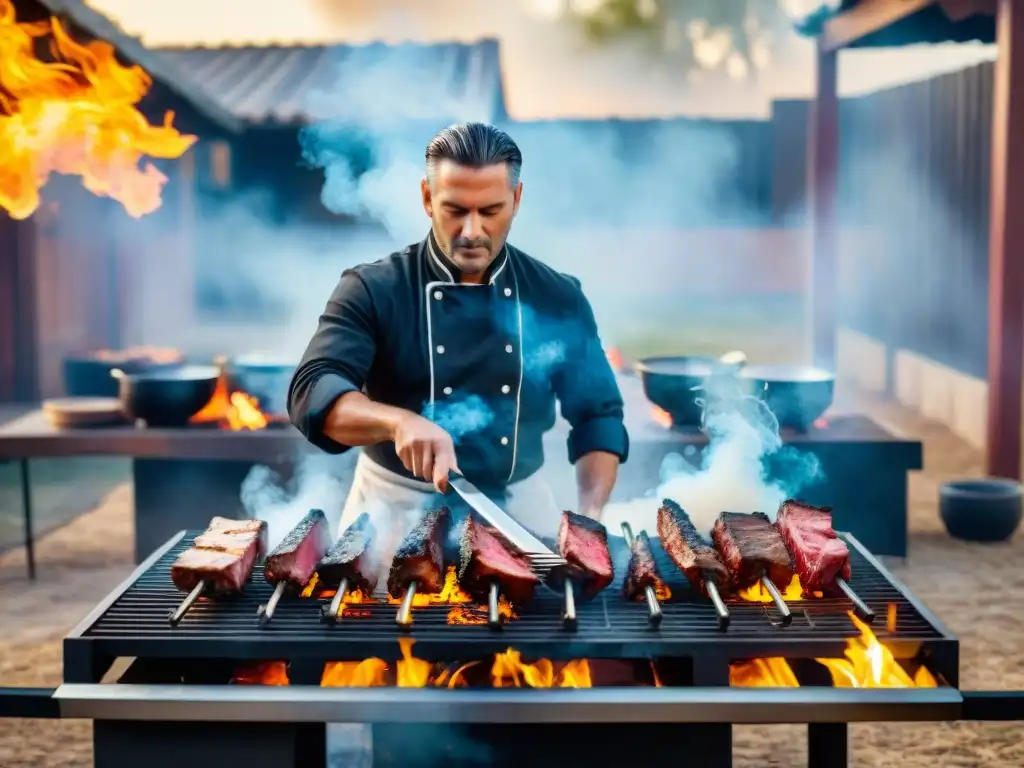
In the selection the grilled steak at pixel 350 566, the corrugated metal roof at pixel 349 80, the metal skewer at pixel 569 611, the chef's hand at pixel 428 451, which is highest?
the corrugated metal roof at pixel 349 80

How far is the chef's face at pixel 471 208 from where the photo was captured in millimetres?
3354

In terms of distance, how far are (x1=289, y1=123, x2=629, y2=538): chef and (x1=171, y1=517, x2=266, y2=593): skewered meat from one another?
0.42 metres

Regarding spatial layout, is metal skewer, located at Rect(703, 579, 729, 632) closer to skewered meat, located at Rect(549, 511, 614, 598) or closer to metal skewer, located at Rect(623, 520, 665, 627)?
metal skewer, located at Rect(623, 520, 665, 627)

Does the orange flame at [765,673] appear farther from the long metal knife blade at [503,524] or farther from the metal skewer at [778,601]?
the long metal knife blade at [503,524]

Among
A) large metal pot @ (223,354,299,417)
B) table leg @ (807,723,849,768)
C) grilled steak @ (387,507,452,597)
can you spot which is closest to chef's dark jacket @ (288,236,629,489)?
grilled steak @ (387,507,452,597)

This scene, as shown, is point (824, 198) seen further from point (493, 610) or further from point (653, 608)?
point (493, 610)

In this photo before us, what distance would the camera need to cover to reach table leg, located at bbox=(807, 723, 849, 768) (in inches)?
130

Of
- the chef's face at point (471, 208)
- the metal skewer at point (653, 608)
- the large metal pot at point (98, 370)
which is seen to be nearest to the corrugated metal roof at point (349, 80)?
the large metal pot at point (98, 370)


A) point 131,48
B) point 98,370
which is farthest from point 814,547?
point 98,370

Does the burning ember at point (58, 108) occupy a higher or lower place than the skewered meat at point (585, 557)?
higher

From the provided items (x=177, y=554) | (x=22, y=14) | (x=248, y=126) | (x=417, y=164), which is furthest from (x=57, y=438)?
(x=248, y=126)

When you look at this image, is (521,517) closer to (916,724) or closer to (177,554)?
(177,554)

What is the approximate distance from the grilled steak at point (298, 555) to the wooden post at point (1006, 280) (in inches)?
288

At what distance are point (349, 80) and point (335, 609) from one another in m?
12.9
